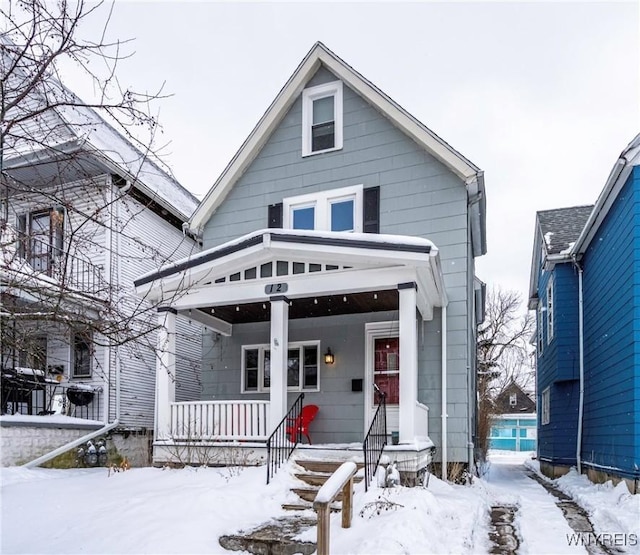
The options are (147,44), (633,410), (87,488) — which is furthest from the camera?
(633,410)

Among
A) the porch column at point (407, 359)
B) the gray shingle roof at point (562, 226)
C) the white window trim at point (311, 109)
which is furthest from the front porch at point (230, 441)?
the gray shingle roof at point (562, 226)

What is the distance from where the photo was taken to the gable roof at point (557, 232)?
42.0 ft

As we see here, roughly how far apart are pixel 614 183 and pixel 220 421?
7.07 meters

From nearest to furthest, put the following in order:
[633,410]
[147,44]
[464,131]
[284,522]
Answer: [147,44]
[284,522]
[633,410]
[464,131]

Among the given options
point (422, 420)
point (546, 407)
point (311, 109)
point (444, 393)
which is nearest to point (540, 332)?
point (546, 407)

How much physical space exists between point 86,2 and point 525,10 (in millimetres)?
8748

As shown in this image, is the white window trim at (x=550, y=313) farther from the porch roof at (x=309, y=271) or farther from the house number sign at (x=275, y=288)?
the house number sign at (x=275, y=288)

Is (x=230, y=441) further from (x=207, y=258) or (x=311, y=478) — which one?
(x=207, y=258)

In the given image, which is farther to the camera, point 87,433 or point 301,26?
point 301,26

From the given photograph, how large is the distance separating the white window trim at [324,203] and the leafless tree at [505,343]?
48.6 ft

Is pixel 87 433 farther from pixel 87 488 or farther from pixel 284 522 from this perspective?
pixel 284 522

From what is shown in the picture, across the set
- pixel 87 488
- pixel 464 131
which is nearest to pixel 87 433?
pixel 87 488

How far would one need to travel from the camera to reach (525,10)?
1017 centimetres

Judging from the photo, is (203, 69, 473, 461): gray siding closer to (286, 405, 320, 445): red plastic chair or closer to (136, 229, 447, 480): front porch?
(136, 229, 447, 480): front porch
